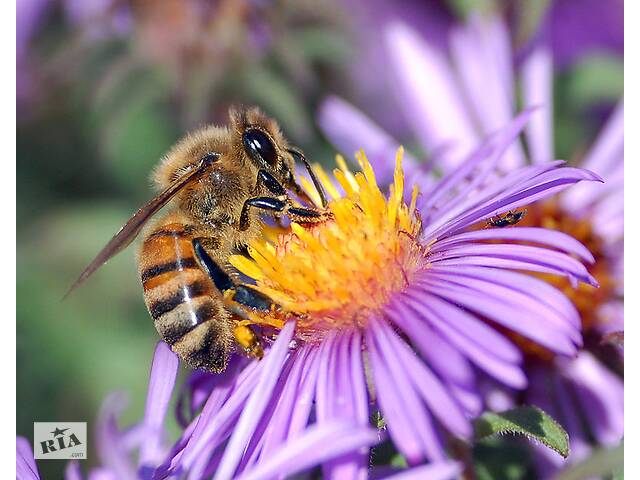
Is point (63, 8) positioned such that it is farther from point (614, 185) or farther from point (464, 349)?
point (464, 349)

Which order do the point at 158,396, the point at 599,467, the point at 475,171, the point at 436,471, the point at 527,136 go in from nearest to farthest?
the point at 436,471
the point at 599,467
the point at 158,396
the point at 475,171
the point at 527,136

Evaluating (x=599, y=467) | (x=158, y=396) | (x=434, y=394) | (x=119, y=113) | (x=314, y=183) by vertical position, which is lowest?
(x=599, y=467)

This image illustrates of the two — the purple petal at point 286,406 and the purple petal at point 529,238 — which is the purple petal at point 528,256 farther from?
the purple petal at point 286,406

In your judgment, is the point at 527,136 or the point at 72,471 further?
the point at 527,136

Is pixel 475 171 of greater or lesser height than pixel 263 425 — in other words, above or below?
above

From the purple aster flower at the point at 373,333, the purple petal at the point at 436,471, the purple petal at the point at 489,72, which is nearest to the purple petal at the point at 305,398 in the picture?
the purple aster flower at the point at 373,333

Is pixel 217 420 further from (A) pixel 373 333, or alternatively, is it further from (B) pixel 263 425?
(A) pixel 373 333

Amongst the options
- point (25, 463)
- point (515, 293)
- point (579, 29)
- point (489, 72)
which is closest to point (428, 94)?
point (489, 72)
